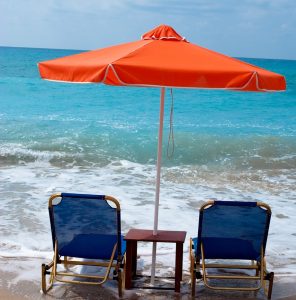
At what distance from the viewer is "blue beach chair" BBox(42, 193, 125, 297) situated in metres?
4.46

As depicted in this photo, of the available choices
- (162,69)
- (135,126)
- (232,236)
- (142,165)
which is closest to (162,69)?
(162,69)

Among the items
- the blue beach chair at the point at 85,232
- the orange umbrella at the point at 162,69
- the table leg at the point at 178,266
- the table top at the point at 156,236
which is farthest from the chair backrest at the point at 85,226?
the orange umbrella at the point at 162,69

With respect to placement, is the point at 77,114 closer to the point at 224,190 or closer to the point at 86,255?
the point at 224,190

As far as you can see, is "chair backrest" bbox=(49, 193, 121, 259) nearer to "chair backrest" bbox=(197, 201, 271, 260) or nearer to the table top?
the table top

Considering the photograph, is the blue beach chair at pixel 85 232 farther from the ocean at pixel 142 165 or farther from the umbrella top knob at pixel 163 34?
the umbrella top knob at pixel 163 34

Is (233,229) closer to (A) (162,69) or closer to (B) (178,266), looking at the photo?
(B) (178,266)

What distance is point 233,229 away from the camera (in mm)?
4582

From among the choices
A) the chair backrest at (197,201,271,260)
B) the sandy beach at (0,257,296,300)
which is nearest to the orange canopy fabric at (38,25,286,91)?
the chair backrest at (197,201,271,260)

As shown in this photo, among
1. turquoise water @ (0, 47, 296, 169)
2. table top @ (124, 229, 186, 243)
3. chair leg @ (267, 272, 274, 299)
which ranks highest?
table top @ (124, 229, 186, 243)

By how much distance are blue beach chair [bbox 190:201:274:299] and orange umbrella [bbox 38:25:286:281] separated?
1.03 m

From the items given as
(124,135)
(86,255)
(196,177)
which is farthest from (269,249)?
(124,135)

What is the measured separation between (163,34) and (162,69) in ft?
2.93

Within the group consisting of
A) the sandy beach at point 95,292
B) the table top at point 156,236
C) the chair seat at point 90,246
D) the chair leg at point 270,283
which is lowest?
the sandy beach at point 95,292

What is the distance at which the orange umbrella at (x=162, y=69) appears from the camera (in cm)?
373
